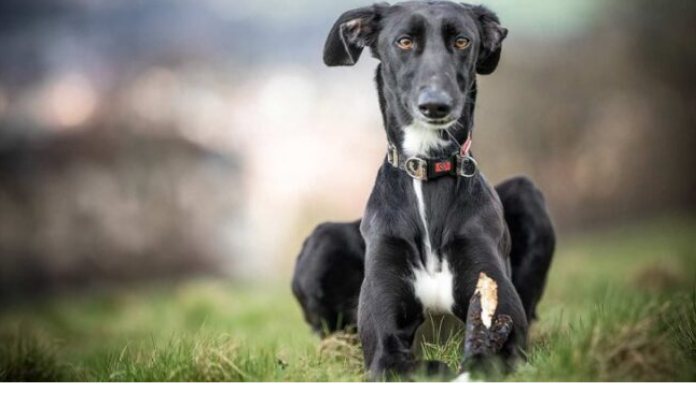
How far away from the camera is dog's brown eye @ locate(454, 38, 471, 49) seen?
3143 mm

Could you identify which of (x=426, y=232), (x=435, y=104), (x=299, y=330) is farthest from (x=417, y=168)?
(x=299, y=330)

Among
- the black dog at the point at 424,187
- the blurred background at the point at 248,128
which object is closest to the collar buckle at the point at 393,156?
the black dog at the point at 424,187

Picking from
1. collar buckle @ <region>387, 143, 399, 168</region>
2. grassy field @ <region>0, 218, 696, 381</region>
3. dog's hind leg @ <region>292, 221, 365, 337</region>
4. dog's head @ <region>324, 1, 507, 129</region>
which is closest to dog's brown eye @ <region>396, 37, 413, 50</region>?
dog's head @ <region>324, 1, 507, 129</region>

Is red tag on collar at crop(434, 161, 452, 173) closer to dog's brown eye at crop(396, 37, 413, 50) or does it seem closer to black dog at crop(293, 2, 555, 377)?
black dog at crop(293, 2, 555, 377)

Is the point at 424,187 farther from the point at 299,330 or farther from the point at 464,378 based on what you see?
the point at 299,330

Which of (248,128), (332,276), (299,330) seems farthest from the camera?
(248,128)

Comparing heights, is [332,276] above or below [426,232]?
below

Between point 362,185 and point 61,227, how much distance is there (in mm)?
1408

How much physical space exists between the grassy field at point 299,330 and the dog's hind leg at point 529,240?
169mm

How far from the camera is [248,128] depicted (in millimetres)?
4703

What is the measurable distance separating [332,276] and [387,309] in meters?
0.73

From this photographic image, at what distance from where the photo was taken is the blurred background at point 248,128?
4.21 m

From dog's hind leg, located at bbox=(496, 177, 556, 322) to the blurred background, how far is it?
0.57 m

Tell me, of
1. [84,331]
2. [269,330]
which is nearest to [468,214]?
[269,330]
